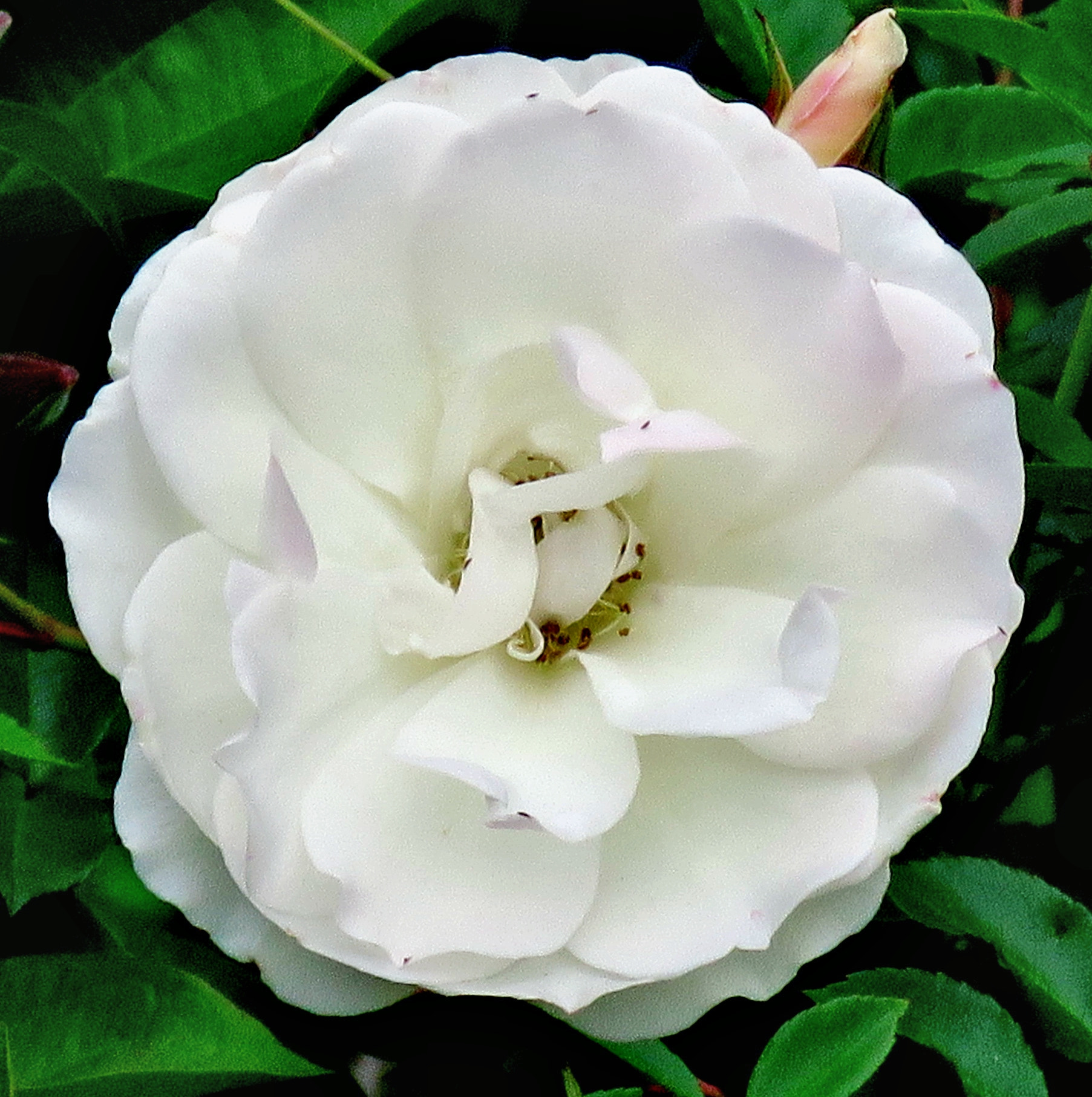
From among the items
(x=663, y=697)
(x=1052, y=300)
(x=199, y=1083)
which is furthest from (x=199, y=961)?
(x=1052, y=300)

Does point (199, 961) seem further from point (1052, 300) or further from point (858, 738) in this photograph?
point (1052, 300)

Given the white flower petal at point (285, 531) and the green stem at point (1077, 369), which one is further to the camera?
the green stem at point (1077, 369)

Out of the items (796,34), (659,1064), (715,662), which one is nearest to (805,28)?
(796,34)

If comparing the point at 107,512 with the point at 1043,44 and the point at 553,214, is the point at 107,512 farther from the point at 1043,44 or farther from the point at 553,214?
the point at 1043,44

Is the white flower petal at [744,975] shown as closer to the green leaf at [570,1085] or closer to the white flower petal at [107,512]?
the green leaf at [570,1085]

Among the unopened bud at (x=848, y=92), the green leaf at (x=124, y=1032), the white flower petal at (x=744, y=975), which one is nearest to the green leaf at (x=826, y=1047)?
the white flower petal at (x=744, y=975)

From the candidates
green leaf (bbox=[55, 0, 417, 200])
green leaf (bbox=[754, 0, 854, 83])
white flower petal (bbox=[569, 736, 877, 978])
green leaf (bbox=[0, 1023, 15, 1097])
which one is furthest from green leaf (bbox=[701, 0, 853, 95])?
green leaf (bbox=[0, 1023, 15, 1097])

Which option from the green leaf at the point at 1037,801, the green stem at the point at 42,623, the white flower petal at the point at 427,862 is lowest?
the green leaf at the point at 1037,801
